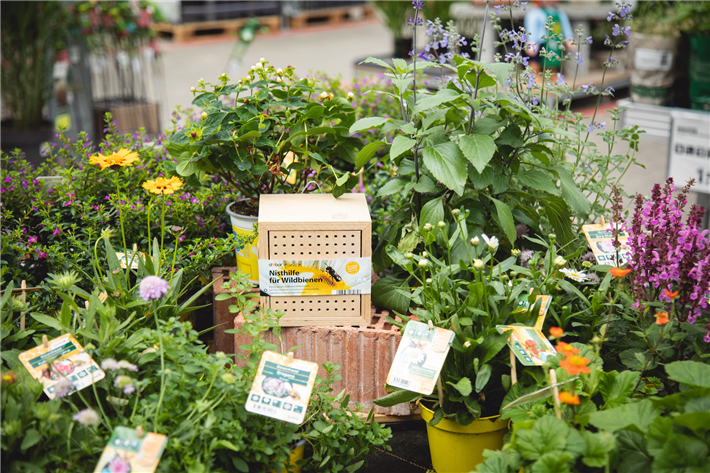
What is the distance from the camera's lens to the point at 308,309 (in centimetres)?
169

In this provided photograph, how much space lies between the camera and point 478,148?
1578 millimetres

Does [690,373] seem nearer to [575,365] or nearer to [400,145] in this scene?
[575,365]

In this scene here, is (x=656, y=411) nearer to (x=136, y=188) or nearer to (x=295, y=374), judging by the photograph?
(x=295, y=374)

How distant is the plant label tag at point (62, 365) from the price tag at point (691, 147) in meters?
2.62

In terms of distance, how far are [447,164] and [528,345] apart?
48 cm

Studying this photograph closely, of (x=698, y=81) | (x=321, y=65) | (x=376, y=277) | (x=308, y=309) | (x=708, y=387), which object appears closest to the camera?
(x=708, y=387)

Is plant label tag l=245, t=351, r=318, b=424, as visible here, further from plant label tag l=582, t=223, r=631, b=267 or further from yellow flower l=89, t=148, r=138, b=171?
plant label tag l=582, t=223, r=631, b=267

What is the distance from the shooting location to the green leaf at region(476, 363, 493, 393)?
142 cm

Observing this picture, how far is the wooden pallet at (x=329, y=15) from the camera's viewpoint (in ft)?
34.5

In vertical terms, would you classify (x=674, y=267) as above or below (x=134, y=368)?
above

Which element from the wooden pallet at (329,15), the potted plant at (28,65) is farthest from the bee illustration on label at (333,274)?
the wooden pallet at (329,15)

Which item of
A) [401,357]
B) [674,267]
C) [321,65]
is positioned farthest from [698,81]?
[321,65]

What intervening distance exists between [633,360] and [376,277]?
762 mm

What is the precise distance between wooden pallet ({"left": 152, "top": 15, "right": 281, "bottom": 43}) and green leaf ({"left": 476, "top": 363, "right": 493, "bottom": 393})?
321 inches
